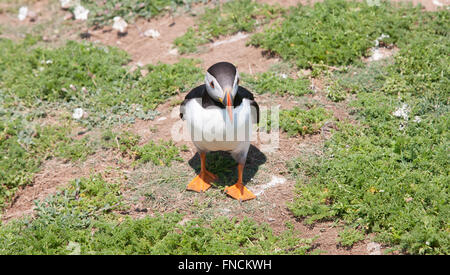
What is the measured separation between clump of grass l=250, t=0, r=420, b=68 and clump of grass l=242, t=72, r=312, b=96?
1.34ft

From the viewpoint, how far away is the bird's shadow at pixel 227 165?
6000 millimetres

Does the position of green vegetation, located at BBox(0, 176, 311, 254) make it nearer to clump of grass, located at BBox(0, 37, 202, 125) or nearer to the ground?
the ground

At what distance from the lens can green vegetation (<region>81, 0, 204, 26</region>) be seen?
9.30m

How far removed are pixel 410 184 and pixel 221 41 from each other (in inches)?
177

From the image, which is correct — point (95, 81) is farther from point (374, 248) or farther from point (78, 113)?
point (374, 248)

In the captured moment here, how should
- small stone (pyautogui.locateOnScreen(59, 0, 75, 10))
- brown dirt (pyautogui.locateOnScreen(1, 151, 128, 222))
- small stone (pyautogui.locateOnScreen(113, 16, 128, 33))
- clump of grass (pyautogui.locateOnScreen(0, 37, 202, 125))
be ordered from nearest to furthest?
brown dirt (pyautogui.locateOnScreen(1, 151, 128, 222)) < clump of grass (pyautogui.locateOnScreen(0, 37, 202, 125)) < small stone (pyautogui.locateOnScreen(113, 16, 128, 33)) < small stone (pyautogui.locateOnScreen(59, 0, 75, 10))

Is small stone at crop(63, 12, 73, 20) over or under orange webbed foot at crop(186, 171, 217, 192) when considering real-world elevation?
over

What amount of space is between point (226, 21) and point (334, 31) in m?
2.00

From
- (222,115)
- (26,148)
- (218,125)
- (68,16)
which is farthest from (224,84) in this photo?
(68,16)

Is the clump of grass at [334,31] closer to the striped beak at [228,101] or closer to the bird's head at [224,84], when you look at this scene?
the bird's head at [224,84]

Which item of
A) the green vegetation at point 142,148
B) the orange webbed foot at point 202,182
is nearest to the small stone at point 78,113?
the green vegetation at point 142,148

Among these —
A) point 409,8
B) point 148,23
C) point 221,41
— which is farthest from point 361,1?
point 148,23

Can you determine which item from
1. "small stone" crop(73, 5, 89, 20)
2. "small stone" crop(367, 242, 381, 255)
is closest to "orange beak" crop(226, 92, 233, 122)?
"small stone" crop(367, 242, 381, 255)

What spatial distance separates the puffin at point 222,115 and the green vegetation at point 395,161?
88cm
